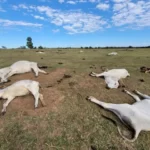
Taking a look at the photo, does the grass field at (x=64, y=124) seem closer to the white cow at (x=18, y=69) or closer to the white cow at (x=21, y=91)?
the white cow at (x=21, y=91)

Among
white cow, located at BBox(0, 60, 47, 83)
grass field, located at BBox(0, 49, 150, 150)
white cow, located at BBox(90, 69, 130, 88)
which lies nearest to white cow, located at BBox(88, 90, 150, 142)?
grass field, located at BBox(0, 49, 150, 150)

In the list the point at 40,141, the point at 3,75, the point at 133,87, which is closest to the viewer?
the point at 40,141

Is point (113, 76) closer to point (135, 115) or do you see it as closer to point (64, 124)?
point (135, 115)

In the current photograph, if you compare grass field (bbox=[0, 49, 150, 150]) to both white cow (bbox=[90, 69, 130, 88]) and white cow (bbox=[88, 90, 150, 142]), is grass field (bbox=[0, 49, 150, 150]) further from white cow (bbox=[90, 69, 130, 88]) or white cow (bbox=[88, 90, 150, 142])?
white cow (bbox=[90, 69, 130, 88])

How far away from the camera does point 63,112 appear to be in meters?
4.40

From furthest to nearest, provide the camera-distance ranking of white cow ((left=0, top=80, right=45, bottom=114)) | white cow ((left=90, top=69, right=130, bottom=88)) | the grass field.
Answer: white cow ((left=90, top=69, right=130, bottom=88)) < white cow ((left=0, top=80, right=45, bottom=114)) < the grass field

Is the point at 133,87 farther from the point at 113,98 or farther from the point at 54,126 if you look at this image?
the point at 54,126

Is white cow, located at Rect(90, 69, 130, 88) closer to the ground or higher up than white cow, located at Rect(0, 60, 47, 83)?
closer to the ground

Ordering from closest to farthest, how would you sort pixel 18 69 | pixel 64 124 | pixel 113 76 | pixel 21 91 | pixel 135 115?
pixel 135 115, pixel 64 124, pixel 21 91, pixel 113 76, pixel 18 69

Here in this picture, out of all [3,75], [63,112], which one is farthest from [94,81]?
[3,75]

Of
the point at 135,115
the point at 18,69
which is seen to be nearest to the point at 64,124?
the point at 135,115

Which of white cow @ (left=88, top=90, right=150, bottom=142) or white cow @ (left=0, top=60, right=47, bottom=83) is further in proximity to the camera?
white cow @ (left=0, top=60, right=47, bottom=83)

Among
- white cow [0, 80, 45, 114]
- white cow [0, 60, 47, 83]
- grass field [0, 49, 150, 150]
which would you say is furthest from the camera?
white cow [0, 60, 47, 83]

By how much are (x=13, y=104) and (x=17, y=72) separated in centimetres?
271
